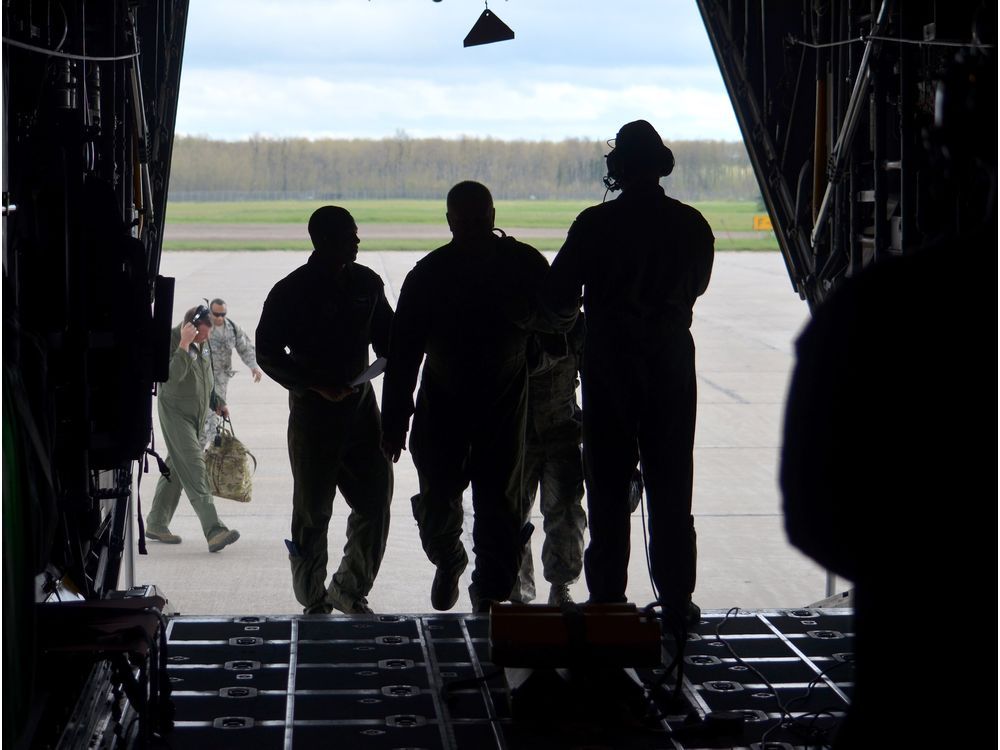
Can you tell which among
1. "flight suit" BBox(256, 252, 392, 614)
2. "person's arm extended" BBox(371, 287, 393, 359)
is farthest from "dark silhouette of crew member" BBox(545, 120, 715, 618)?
"flight suit" BBox(256, 252, 392, 614)

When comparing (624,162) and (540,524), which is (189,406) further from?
(624,162)

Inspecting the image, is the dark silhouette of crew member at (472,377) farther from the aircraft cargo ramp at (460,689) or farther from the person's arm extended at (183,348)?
the person's arm extended at (183,348)

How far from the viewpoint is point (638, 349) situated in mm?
4582

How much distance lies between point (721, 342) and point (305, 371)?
57.7 feet

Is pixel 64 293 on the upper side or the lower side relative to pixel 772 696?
upper

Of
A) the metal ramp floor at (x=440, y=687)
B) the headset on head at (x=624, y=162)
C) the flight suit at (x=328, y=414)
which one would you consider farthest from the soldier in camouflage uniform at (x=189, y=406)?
the headset on head at (x=624, y=162)

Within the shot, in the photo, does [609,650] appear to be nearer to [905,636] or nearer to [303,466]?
[303,466]

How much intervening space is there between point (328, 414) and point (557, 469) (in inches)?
44.6

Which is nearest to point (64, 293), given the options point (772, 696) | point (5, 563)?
point (5, 563)

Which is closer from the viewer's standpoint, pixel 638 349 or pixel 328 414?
pixel 638 349

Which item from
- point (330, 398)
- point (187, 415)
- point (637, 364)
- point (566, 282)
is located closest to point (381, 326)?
point (330, 398)

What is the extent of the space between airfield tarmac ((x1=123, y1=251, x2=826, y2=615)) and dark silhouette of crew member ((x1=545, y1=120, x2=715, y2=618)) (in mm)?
513

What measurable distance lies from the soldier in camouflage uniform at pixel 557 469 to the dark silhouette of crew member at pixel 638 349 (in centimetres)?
75

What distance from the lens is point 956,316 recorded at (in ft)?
5.09
